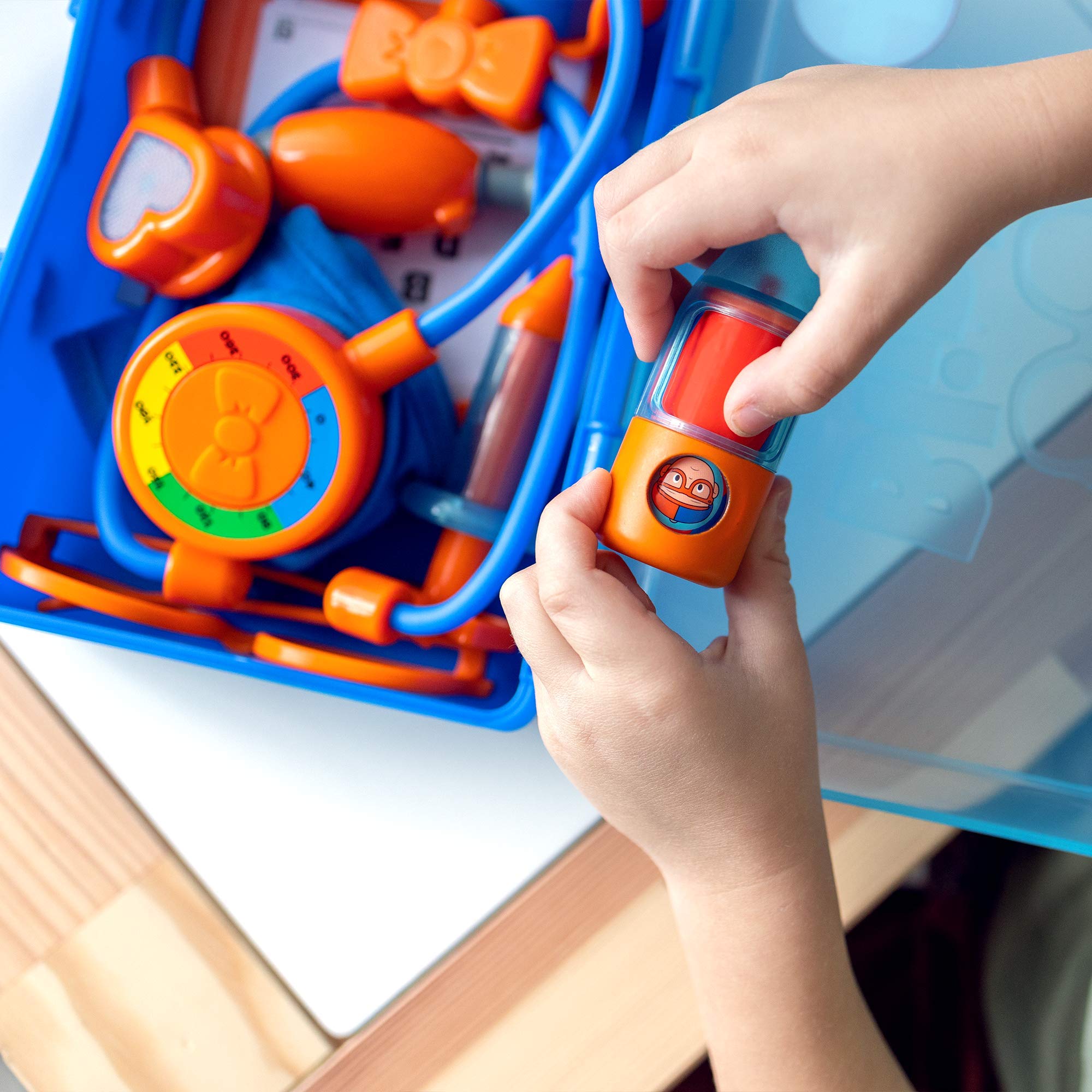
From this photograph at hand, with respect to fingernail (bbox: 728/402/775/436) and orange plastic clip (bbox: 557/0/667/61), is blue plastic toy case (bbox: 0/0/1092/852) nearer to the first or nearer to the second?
orange plastic clip (bbox: 557/0/667/61)

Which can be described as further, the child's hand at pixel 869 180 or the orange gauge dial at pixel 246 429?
the orange gauge dial at pixel 246 429

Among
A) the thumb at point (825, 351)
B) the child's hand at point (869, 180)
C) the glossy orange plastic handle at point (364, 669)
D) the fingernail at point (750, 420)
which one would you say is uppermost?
the child's hand at point (869, 180)

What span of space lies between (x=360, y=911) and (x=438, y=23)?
1.54 ft

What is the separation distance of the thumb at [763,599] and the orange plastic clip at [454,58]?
10.7 inches

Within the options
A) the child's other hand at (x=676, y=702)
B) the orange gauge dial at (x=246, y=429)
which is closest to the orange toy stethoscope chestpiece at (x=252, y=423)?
the orange gauge dial at (x=246, y=429)

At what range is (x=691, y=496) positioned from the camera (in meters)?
0.30

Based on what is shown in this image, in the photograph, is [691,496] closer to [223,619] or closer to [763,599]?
[763,599]

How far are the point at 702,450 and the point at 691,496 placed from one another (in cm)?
2

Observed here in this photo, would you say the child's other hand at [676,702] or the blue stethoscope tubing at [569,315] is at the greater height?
the blue stethoscope tubing at [569,315]

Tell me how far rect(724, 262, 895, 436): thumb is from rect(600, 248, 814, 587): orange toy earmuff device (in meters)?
0.02

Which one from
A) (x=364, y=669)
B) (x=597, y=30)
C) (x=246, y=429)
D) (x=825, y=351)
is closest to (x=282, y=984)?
(x=364, y=669)

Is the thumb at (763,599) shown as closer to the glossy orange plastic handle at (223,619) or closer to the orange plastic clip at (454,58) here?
the glossy orange plastic handle at (223,619)

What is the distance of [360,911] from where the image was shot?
46cm

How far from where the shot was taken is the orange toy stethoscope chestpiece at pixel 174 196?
0.45 meters
